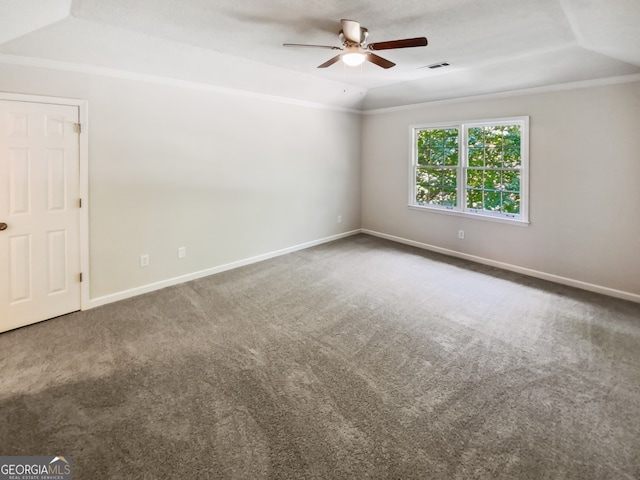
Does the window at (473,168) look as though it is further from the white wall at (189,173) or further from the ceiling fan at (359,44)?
the ceiling fan at (359,44)

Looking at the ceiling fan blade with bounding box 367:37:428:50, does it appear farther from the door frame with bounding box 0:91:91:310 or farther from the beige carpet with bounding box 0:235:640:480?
the door frame with bounding box 0:91:91:310

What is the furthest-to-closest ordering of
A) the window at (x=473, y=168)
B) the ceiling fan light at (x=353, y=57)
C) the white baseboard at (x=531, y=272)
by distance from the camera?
1. the window at (x=473, y=168)
2. the white baseboard at (x=531, y=272)
3. the ceiling fan light at (x=353, y=57)

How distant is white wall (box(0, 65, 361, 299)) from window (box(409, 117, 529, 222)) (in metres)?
1.64

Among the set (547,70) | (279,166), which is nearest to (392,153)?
(279,166)

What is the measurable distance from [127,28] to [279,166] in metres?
2.63

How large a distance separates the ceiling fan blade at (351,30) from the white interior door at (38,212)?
268 cm

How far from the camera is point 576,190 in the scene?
4074 mm

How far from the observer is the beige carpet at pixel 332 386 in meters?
1.75

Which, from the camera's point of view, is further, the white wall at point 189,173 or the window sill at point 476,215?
the window sill at point 476,215

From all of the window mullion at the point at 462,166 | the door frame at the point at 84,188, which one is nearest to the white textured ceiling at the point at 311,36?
the door frame at the point at 84,188

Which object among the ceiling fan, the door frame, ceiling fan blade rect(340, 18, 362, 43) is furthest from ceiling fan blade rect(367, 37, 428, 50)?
the door frame

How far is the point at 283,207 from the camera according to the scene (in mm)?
5367

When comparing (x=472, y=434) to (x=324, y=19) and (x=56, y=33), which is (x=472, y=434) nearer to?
→ (x=324, y=19)

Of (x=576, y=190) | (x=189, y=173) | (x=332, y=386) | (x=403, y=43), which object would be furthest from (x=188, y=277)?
(x=576, y=190)
